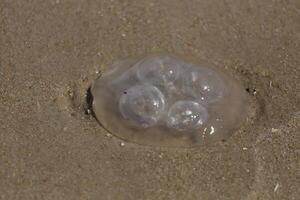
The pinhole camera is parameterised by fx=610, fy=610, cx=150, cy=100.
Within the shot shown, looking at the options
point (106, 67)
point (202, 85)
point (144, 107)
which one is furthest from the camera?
point (106, 67)

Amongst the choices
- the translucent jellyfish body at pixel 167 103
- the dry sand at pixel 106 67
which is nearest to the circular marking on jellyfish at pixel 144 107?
the translucent jellyfish body at pixel 167 103

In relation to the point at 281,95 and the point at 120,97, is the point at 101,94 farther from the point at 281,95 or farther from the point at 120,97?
the point at 281,95

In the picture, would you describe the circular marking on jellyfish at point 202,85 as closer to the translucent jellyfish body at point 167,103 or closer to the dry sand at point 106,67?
the translucent jellyfish body at point 167,103

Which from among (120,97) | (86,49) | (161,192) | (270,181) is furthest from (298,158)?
(86,49)

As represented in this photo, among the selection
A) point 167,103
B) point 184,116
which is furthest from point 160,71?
point 184,116

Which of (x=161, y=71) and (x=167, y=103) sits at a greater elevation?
(x=161, y=71)

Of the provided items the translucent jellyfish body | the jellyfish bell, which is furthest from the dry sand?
the jellyfish bell

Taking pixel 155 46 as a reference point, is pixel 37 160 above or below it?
below

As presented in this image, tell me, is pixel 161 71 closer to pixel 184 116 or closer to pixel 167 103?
pixel 167 103
